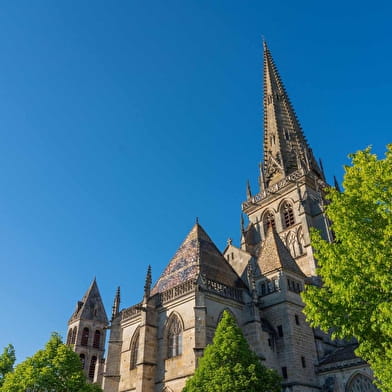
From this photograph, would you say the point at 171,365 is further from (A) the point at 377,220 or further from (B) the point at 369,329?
(A) the point at 377,220

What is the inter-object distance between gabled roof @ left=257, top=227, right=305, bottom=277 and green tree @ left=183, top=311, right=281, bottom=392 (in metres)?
9.28

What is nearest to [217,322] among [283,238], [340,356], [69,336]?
[340,356]

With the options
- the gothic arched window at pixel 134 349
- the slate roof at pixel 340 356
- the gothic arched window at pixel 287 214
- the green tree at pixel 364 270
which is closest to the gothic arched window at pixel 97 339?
the gothic arched window at pixel 134 349

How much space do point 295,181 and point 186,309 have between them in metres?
20.3

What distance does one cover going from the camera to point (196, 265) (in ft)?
75.3

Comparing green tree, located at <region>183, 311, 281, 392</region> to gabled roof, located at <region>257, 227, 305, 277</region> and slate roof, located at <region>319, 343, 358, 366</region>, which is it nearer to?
slate roof, located at <region>319, 343, 358, 366</region>

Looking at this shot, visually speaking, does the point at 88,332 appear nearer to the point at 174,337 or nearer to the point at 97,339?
the point at 97,339

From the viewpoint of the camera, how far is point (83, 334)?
43062 mm

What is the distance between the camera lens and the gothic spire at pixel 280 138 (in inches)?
1616

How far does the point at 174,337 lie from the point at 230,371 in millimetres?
6744

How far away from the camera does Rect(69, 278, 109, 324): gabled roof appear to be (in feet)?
144

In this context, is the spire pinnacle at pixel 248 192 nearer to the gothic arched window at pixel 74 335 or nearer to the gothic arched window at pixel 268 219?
the gothic arched window at pixel 268 219

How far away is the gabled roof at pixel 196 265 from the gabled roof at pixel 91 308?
22.8 meters

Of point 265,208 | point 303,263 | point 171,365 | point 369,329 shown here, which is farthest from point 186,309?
point 265,208
